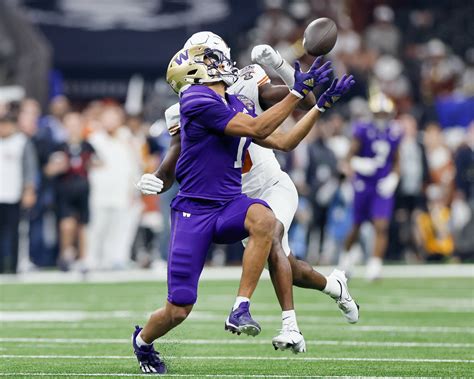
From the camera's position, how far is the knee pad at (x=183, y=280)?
7566 millimetres

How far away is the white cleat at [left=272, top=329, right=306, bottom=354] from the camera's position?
24.1 ft

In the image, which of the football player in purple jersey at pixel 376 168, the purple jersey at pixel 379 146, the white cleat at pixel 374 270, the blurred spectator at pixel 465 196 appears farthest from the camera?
the blurred spectator at pixel 465 196

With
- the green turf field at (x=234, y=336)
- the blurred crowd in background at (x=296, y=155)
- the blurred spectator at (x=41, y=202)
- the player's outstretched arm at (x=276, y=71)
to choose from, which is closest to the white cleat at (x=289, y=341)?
the green turf field at (x=234, y=336)

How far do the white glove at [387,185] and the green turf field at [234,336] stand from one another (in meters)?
1.02

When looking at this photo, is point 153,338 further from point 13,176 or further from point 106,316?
point 13,176

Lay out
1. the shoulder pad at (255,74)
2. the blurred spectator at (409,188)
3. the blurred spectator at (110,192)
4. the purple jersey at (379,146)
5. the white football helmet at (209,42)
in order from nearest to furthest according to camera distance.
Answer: the white football helmet at (209,42) → the shoulder pad at (255,74) → the purple jersey at (379,146) → the blurred spectator at (110,192) → the blurred spectator at (409,188)

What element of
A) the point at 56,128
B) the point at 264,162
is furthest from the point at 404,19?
the point at 264,162

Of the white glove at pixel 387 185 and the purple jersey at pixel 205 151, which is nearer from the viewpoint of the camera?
the purple jersey at pixel 205 151

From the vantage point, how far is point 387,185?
1583 centimetres

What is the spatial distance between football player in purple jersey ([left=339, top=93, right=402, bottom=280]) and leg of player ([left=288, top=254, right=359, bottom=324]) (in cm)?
722

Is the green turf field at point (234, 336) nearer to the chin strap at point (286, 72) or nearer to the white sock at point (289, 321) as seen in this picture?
the white sock at point (289, 321)

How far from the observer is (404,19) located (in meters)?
25.4

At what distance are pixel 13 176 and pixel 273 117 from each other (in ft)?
31.5

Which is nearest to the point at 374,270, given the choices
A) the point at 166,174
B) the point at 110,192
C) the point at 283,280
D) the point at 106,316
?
the point at 110,192
